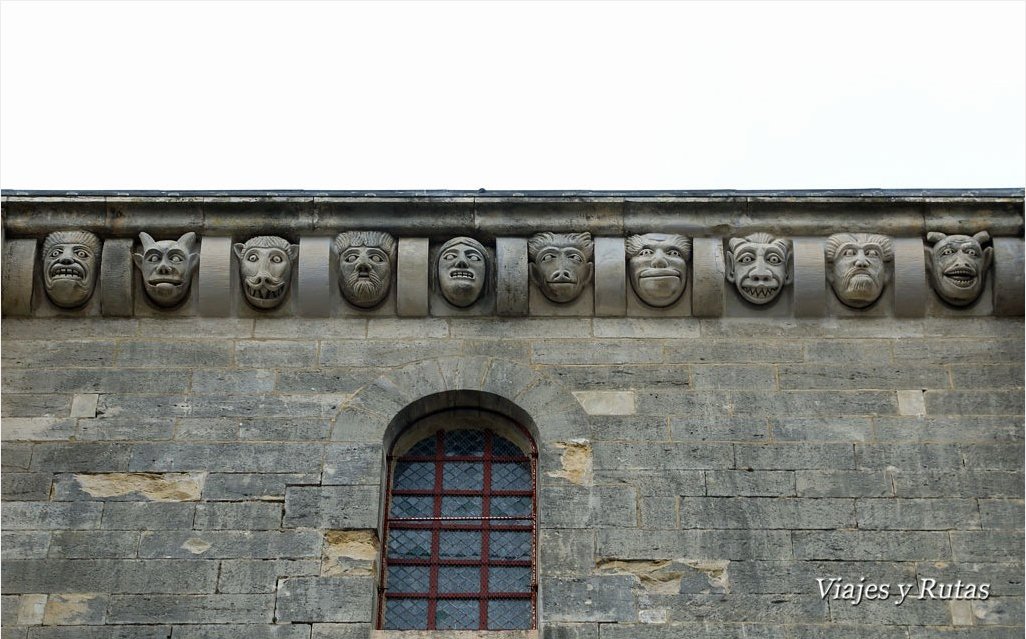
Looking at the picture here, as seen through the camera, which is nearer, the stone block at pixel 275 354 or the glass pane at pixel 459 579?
the glass pane at pixel 459 579

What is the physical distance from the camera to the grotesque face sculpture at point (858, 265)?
10781mm

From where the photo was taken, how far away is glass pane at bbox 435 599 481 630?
9.79 meters

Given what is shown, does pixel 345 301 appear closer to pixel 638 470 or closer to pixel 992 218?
pixel 638 470

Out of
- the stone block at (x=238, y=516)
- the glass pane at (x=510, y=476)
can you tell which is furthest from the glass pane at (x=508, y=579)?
the stone block at (x=238, y=516)

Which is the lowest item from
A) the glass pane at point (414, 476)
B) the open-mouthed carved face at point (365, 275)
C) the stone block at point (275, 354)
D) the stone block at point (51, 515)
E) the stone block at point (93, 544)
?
the stone block at point (93, 544)

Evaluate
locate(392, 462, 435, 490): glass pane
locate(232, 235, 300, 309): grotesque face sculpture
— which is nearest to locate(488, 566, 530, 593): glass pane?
locate(392, 462, 435, 490): glass pane

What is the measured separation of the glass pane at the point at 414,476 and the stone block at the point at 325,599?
91 centimetres

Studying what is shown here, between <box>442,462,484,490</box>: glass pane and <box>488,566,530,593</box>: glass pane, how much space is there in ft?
1.96

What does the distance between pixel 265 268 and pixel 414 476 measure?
1704 mm

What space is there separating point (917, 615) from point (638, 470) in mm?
1816

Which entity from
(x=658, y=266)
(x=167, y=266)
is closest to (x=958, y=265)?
(x=658, y=266)

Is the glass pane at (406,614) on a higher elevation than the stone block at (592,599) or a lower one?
lower

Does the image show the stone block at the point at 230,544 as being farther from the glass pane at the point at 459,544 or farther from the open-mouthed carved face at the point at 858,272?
the open-mouthed carved face at the point at 858,272

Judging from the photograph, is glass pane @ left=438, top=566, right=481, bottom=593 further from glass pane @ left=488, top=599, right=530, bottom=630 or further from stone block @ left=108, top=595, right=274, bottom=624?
stone block @ left=108, top=595, right=274, bottom=624
